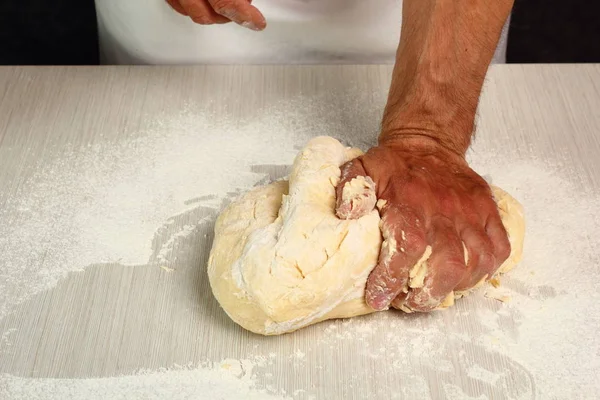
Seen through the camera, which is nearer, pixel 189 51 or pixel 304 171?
pixel 304 171

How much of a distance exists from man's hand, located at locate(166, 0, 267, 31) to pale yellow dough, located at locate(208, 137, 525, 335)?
339 mm

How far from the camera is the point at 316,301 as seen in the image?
118 cm

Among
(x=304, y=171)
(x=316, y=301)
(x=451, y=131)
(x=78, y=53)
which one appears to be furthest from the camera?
(x=78, y=53)

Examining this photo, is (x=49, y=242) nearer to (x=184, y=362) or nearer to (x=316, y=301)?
(x=184, y=362)

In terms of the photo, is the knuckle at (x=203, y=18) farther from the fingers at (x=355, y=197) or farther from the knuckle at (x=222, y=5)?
the fingers at (x=355, y=197)

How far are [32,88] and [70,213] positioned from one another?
16.2 inches

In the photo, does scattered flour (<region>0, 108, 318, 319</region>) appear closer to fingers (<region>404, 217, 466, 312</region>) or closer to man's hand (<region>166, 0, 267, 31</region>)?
man's hand (<region>166, 0, 267, 31</region>)

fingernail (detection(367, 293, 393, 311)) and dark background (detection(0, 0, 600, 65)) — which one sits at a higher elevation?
fingernail (detection(367, 293, 393, 311))

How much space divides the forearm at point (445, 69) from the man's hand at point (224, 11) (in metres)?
0.28

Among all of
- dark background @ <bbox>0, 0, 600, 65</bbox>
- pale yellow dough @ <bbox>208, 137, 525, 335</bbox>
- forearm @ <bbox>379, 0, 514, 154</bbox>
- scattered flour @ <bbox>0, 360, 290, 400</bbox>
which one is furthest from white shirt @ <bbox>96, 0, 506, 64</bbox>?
dark background @ <bbox>0, 0, 600, 65</bbox>

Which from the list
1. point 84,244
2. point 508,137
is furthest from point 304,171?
point 508,137

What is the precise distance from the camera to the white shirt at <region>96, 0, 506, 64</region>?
5.74 ft

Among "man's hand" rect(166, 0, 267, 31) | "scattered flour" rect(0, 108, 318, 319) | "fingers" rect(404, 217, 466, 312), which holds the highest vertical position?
"man's hand" rect(166, 0, 267, 31)

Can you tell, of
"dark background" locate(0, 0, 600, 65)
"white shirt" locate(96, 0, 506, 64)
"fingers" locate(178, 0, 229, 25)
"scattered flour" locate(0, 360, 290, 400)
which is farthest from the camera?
"dark background" locate(0, 0, 600, 65)
